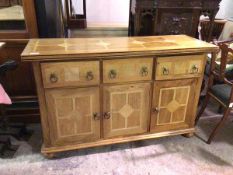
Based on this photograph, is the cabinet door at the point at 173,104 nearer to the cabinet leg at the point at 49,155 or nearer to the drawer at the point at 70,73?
the drawer at the point at 70,73

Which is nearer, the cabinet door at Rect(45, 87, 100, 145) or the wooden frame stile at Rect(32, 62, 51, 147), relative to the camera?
the wooden frame stile at Rect(32, 62, 51, 147)

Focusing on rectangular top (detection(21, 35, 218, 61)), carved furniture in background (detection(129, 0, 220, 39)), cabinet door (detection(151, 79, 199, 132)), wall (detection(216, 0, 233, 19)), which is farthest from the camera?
wall (detection(216, 0, 233, 19))

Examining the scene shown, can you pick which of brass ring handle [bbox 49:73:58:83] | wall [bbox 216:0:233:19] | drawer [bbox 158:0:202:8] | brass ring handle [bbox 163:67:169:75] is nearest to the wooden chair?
brass ring handle [bbox 163:67:169:75]

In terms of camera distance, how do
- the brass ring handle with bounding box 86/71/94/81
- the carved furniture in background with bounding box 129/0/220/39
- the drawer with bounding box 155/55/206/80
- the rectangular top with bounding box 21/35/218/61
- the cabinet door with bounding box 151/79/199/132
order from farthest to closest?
1. the carved furniture in background with bounding box 129/0/220/39
2. the cabinet door with bounding box 151/79/199/132
3. the drawer with bounding box 155/55/206/80
4. the brass ring handle with bounding box 86/71/94/81
5. the rectangular top with bounding box 21/35/218/61

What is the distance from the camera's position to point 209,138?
193 cm

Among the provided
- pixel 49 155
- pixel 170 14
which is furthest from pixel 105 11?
pixel 49 155

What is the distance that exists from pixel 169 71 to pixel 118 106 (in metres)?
0.48

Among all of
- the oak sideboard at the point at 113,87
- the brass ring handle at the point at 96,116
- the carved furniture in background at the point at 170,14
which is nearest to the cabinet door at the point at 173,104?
the oak sideboard at the point at 113,87

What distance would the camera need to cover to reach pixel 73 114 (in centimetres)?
163

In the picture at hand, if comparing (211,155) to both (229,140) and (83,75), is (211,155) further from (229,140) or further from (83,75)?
(83,75)

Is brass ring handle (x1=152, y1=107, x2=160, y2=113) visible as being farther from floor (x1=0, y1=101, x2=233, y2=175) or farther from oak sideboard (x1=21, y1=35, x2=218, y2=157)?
floor (x1=0, y1=101, x2=233, y2=175)

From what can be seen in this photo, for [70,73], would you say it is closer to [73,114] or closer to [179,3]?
[73,114]

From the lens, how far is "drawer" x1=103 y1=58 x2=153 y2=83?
5.04 ft

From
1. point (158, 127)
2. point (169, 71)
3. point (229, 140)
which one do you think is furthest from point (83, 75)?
point (229, 140)
